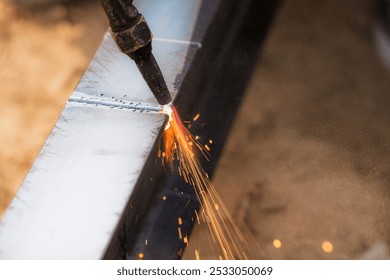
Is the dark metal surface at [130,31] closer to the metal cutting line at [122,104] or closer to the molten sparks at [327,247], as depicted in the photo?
the metal cutting line at [122,104]

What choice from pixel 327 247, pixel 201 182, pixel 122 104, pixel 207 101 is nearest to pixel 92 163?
pixel 122 104

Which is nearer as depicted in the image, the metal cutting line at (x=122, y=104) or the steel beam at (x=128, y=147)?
the steel beam at (x=128, y=147)

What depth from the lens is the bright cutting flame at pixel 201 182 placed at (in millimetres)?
1896

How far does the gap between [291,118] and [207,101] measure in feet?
1.47

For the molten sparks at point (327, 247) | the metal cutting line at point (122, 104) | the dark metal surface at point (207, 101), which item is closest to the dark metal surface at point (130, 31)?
the metal cutting line at point (122, 104)

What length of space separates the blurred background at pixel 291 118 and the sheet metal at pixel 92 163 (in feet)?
1.66

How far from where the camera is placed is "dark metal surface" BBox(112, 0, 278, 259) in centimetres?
194

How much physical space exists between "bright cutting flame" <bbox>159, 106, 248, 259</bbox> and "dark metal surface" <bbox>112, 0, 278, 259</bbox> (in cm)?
4

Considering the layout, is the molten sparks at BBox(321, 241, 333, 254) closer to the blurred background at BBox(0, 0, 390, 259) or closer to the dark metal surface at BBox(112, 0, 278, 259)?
the blurred background at BBox(0, 0, 390, 259)

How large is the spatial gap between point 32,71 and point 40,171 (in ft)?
4.16

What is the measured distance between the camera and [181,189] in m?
2.06

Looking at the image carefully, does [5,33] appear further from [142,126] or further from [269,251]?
[269,251]
